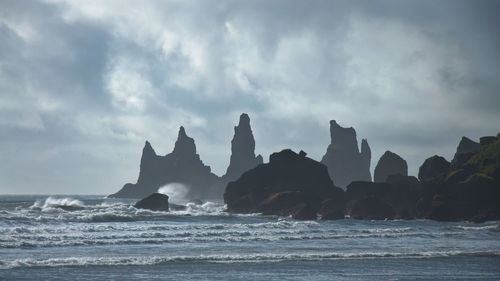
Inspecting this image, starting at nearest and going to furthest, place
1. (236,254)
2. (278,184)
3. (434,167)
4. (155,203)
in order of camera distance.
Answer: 1. (236,254)
2. (155,203)
3. (434,167)
4. (278,184)

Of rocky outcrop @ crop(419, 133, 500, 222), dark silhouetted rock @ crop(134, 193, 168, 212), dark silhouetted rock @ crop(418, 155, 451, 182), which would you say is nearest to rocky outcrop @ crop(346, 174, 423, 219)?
dark silhouetted rock @ crop(418, 155, 451, 182)

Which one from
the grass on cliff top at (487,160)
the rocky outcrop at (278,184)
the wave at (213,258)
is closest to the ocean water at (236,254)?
the wave at (213,258)

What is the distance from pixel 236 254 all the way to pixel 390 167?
374ft

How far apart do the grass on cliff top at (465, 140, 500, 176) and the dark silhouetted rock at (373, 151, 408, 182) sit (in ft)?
156

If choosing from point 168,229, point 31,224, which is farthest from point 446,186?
point 31,224

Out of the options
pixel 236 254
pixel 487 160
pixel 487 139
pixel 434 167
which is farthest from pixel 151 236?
pixel 487 139

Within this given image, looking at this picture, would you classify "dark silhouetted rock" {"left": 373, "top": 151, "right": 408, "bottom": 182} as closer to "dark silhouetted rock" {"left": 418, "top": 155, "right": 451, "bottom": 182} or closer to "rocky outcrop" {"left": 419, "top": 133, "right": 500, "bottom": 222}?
"dark silhouetted rock" {"left": 418, "top": 155, "right": 451, "bottom": 182}

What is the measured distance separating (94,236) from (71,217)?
19.1 metres

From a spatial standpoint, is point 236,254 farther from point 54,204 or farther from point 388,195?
point 54,204

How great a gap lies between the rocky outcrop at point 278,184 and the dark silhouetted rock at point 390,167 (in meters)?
42.6

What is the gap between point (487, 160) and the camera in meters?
83.7

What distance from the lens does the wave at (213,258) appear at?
26.3 meters

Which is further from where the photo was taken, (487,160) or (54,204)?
(54,204)

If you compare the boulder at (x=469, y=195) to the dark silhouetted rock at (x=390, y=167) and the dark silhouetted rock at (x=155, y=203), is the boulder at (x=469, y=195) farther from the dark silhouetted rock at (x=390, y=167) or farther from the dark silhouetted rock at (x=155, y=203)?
the dark silhouetted rock at (x=390, y=167)
